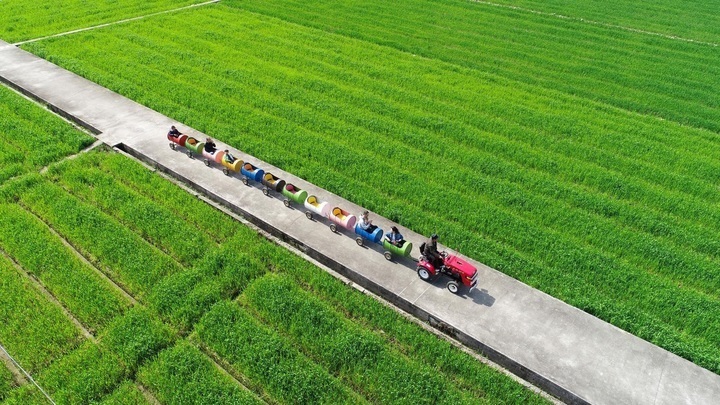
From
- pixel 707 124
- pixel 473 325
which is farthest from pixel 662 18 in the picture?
pixel 473 325

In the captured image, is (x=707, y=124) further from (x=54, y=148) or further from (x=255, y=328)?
(x=54, y=148)

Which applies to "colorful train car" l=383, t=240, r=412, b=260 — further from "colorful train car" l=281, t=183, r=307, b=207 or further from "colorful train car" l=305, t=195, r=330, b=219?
"colorful train car" l=281, t=183, r=307, b=207

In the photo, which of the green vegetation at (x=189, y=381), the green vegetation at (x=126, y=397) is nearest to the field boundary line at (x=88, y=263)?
the green vegetation at (x=189, y=381)

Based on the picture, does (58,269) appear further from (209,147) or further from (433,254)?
(433,254)

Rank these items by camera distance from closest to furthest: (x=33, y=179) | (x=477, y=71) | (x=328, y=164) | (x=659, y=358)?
(x=659, y=358)
(x=33, y=179)
(x=328, y=164)
(x=477, y=71)

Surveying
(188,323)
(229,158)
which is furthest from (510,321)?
(229,158)

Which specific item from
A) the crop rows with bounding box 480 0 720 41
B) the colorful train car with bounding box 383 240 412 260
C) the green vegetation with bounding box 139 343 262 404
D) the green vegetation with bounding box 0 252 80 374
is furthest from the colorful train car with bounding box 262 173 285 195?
the crop rows with bounding box 480 0 720 41
